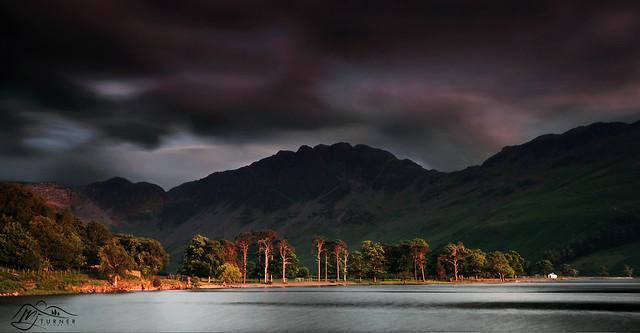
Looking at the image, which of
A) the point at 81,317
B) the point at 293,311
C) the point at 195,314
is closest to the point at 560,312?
the point at 293,311

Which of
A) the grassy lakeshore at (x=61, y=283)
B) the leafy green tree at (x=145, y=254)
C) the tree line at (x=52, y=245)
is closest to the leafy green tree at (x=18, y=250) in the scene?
the tree line at (x=52, y=245)

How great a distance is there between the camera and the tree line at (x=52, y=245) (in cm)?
13738

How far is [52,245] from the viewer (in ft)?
488

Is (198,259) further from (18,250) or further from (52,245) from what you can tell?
(18,250)

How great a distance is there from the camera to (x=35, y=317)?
6981 centimetres

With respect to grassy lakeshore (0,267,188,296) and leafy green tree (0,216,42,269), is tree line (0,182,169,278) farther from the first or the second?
grassy lakeshore (0,267,188,296)

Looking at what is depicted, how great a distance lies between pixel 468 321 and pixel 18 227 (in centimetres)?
13593

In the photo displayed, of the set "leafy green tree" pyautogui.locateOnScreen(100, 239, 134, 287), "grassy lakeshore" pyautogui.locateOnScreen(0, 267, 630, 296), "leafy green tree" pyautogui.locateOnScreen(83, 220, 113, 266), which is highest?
"leafy green tree" pyautogui.locateOnScreen(83, 220, 113, 266)

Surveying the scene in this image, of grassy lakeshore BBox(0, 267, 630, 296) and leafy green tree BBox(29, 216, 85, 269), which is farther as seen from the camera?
leafy green tree BBox(29, 216, 85, 269)

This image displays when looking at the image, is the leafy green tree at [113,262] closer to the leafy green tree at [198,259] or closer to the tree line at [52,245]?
the tree line at [52,245]

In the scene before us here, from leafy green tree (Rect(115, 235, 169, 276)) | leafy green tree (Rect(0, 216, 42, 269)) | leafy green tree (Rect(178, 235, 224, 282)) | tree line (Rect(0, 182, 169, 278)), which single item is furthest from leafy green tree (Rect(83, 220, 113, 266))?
leafy green tree (Rect(178, 235, 224, 282))

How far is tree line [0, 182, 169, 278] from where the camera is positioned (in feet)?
451

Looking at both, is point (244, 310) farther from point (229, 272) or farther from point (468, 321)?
point (229, 272)

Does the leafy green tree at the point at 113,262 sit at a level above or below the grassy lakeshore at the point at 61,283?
above
